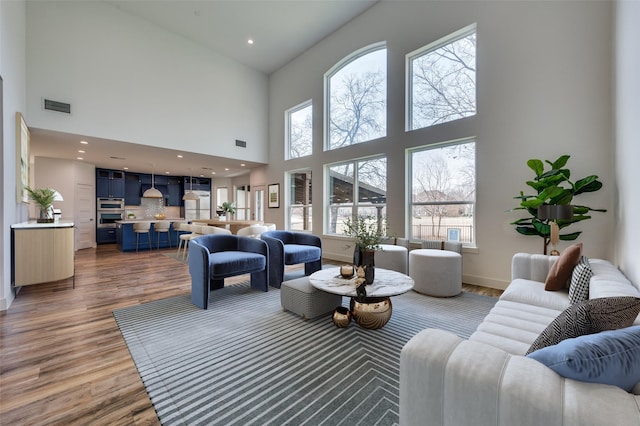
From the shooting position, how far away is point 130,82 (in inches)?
213

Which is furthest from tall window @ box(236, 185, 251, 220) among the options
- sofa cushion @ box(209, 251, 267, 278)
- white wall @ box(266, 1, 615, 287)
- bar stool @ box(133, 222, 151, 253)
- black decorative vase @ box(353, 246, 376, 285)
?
black decorative vase @ box(353, 246, 376, 285)

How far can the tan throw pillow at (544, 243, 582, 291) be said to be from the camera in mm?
2172

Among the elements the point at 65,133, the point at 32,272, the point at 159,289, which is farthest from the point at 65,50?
the point at 159,289

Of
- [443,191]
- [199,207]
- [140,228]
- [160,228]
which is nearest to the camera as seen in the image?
[443,191]

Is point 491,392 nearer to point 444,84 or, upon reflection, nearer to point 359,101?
point 444,84

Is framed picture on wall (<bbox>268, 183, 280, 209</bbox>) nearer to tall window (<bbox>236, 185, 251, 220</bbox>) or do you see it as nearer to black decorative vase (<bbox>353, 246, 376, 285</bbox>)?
tall window (<bbox>236, 185, 251, 220</bbox>)

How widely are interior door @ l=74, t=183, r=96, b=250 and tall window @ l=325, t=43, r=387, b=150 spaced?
7.44 m

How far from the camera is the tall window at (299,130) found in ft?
22.6

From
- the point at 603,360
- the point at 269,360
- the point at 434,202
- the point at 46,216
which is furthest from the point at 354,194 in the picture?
the point at 46,216

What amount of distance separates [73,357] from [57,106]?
481 centimetres

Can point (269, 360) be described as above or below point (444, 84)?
below

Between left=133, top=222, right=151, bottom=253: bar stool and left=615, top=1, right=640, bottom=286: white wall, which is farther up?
left=615, top=1, right=640, bottom=286: white wall

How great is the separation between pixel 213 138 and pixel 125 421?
626 cm

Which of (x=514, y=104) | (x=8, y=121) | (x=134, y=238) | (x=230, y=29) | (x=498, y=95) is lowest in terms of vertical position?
(x=134, y=238)
